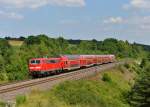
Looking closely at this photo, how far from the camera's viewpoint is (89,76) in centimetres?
5575

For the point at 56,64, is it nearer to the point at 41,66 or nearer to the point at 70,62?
the point at 41,66

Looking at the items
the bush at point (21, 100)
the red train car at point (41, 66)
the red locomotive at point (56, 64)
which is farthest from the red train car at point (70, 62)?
the bush at point (21, 100)

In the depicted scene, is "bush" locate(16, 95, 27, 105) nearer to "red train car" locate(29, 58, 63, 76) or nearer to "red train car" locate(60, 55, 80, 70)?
"red train car" locate(29, 58, 63, 76)

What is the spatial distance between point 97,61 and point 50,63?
142 feet

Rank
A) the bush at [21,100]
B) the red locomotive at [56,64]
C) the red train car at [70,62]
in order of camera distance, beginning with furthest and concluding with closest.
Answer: the red train car at [70,62], the red locomotive at [56,64], the bush at [21,100]

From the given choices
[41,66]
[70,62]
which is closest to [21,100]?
[41,66]

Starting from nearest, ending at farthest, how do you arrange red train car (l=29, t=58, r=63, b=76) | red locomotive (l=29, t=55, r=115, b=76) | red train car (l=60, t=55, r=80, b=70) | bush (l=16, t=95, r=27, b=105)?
bush (l=16, t=95, r=27, b=105) < red train car (l=29, t=58, r=63, b=76) < red locomotive (l=29, t=55, r=115, b=76) < red train car (l=60, t=55, r=80, b=70)

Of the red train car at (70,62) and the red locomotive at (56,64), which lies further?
the red train car at (70,62)

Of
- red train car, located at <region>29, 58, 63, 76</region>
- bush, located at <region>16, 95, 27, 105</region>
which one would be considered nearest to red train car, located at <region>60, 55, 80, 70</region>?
red train car, located at <region>29, 58, 63, 76</region>

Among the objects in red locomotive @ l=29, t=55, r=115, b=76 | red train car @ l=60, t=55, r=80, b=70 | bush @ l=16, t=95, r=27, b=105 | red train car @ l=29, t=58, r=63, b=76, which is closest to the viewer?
bush @ l=16, t=95, r=27, b=105

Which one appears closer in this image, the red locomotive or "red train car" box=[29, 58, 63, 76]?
"red train car" box=[29, 58, 63, 76]

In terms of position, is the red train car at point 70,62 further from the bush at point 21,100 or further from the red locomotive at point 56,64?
the bush at point 21,100

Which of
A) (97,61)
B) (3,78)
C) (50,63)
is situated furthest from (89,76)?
(97,61)

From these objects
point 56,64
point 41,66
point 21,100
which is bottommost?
point 21,100
